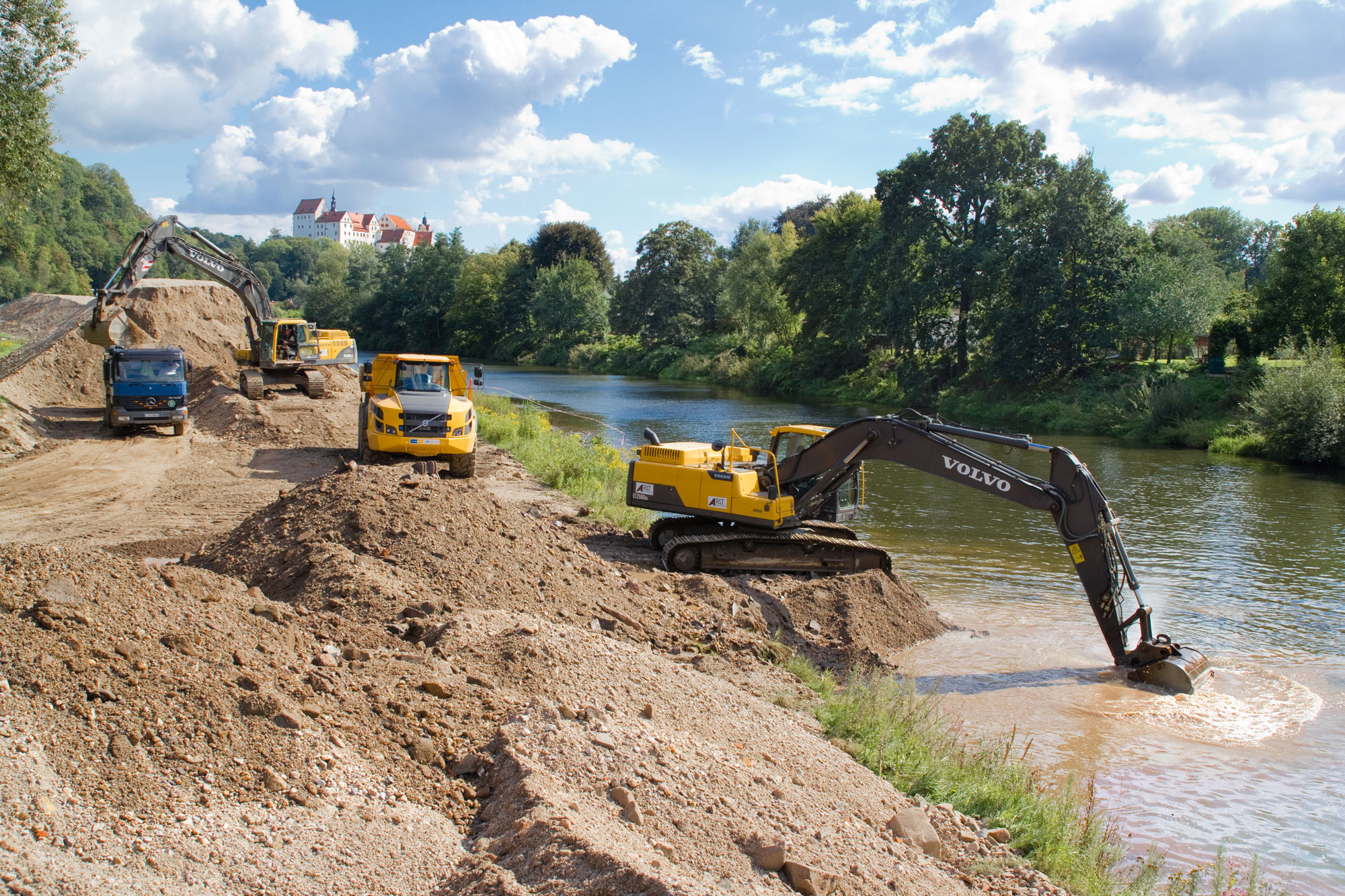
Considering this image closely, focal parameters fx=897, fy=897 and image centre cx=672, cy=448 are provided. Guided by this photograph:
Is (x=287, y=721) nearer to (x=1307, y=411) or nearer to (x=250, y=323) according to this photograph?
(x=250, y=323)

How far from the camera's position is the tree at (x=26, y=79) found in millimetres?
17891

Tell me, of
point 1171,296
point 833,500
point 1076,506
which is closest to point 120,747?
point 1076,506

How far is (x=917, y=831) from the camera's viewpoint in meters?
5.53

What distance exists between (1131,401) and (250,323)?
3023cm

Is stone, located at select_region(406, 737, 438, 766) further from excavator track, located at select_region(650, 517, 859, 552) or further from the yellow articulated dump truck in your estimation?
the yellow articulated dump truck

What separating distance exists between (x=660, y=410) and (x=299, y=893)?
35.9 metres

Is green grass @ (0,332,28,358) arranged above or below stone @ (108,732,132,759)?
above

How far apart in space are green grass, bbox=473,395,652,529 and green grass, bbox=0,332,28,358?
21836 millimetres

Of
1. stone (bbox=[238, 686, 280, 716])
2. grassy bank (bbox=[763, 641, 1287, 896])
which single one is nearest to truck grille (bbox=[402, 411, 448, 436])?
grassy bank (bbox=[763, 641, 1287, 896])

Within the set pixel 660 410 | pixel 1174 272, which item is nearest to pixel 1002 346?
pixel 1174 272

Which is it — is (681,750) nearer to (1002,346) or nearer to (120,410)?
(120,410)

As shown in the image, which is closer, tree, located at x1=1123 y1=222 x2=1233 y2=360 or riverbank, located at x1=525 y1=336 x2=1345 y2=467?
riverbank, located at x1=525 y1=336 x2=1345 y2=467

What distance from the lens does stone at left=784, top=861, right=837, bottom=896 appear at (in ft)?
14.6

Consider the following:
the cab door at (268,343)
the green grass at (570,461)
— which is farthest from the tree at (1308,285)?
the cab door at (268,343)
